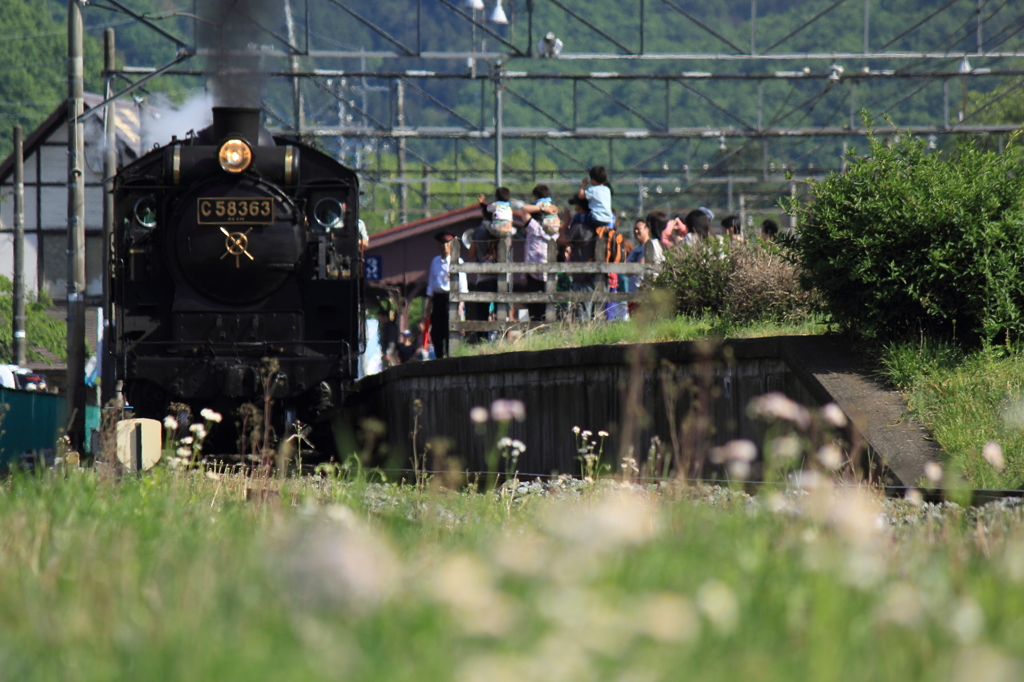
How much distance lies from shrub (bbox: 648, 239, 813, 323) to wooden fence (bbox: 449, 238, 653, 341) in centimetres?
164

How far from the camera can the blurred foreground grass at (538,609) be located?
7.59 ft

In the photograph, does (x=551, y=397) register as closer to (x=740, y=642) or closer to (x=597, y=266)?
(x=597, y=266)

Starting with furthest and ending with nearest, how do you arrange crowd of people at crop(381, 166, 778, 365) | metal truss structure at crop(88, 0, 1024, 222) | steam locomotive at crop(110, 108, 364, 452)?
metal truss structure at crop(88, 0, 1024, 222) → crowd of people at crop(381, 166, 778, 365) → steam locomotive at crop(110, 108, 364, 452)

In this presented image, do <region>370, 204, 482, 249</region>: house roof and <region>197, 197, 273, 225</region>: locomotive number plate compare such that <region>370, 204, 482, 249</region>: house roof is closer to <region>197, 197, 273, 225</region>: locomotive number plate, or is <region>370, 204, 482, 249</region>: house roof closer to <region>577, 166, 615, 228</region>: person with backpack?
<region>577, 166, 615, 228</region>: person with backpack

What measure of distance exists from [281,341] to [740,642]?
36.3 feet

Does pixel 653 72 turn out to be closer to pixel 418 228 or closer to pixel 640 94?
pixel 640 94

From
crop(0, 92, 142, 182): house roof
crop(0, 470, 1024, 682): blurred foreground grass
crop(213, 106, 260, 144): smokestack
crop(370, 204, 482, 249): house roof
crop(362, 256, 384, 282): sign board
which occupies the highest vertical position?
crop(0, 92, 142, 182): house roof

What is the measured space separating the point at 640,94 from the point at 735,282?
74.4 m

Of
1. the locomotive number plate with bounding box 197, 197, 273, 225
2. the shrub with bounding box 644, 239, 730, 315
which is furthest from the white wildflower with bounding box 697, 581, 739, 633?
the locomotive number plate with bounding box 197, 197, 273, 225

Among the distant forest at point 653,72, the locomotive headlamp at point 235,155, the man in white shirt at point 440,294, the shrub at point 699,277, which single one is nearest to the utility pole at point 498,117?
the man in white shirt at point 440,294

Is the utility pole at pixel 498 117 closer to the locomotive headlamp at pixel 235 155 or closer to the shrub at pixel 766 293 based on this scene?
the locomotive headlamp at pixel 235 155

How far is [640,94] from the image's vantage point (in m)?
84.4

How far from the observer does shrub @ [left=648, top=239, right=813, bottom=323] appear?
1185 cm

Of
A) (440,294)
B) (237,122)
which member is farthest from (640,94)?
(237,122)
